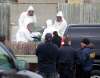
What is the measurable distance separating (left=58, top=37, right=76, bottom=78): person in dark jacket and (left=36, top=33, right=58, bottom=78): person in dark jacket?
0.29 m

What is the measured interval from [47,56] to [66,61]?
24.1 inches

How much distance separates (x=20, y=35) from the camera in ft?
63.7

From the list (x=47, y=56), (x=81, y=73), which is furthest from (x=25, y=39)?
(x=47, y=56)

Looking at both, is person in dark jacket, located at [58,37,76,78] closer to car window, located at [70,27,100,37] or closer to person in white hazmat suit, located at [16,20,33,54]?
car window, located at [70,27,100,37]

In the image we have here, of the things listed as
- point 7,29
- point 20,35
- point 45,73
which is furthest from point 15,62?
point 7,29

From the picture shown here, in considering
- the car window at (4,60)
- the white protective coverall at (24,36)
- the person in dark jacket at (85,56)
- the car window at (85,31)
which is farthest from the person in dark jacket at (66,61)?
the white protective coverall at (24,36)

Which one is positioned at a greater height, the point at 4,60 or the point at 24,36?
the point at 4,60

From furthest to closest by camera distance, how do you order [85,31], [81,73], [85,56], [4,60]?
1. [85,31]
2. [81,73]
3. [85,56]
4. [4,60]

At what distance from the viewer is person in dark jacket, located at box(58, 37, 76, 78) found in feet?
43.6

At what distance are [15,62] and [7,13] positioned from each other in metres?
15.7

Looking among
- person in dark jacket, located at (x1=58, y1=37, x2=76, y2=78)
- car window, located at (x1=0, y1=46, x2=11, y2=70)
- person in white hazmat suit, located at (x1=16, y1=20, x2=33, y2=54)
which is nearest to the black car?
person in white hazmat suit, located at (x1=16, y1=20, x2=33, y2=54)

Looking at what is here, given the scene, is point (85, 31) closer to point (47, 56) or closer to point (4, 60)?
point (47, 56)

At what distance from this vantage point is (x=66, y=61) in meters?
13.4

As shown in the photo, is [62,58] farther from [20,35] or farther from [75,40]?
[20,35]
